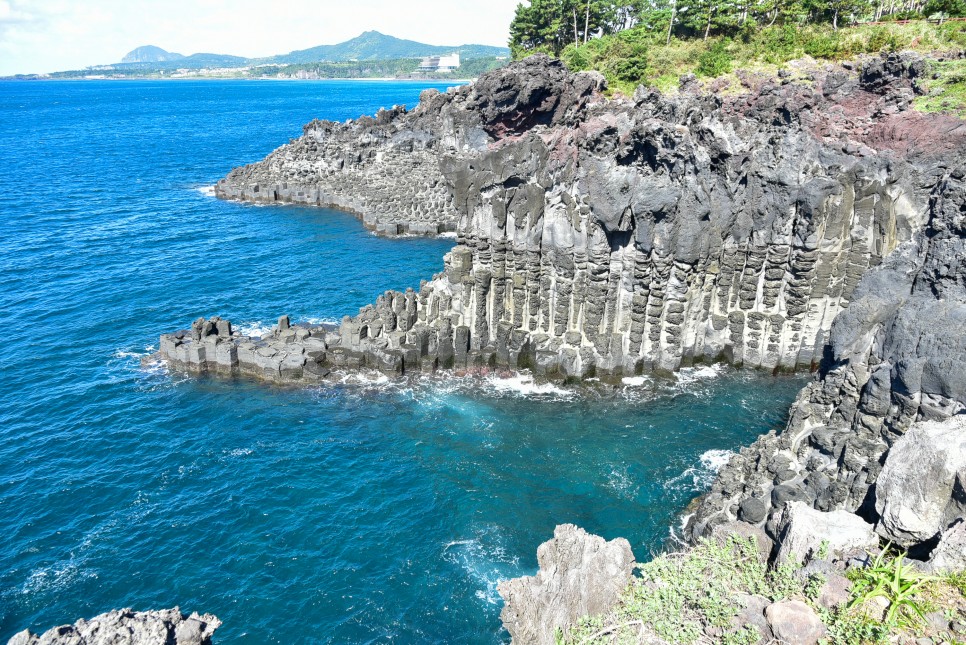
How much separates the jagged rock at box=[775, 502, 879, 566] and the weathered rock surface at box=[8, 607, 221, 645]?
1666 cm

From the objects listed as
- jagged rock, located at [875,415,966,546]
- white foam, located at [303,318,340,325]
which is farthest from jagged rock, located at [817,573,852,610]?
white foam, located at [303,318,340,325]

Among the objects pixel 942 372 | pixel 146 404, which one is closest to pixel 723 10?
pixel 942 372

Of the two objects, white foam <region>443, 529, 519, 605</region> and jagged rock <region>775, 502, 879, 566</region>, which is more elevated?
jagged rock <region>775, 502, 879, 566</region>

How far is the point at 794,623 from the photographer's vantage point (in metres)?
→ 14.5

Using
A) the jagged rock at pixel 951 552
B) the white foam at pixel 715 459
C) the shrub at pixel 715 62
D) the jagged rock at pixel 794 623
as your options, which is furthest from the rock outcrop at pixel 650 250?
the shrub at pixel 715 62

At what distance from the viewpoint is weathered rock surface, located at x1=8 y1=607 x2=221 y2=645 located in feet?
52.0

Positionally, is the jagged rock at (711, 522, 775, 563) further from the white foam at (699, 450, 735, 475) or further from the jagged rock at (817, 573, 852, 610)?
the white foam at (699, 450, 735, 475)

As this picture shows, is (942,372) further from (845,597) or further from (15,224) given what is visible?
(15,224)

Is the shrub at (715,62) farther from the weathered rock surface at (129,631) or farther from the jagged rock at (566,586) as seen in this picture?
the weathered rock surface at (129,631)

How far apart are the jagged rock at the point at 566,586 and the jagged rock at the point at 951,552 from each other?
744 cm

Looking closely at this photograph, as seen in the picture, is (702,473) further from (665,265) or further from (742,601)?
(742,601)

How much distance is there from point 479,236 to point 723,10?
6753 cm

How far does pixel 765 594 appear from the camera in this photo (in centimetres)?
1681

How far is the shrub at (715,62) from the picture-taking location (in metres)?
77.6
